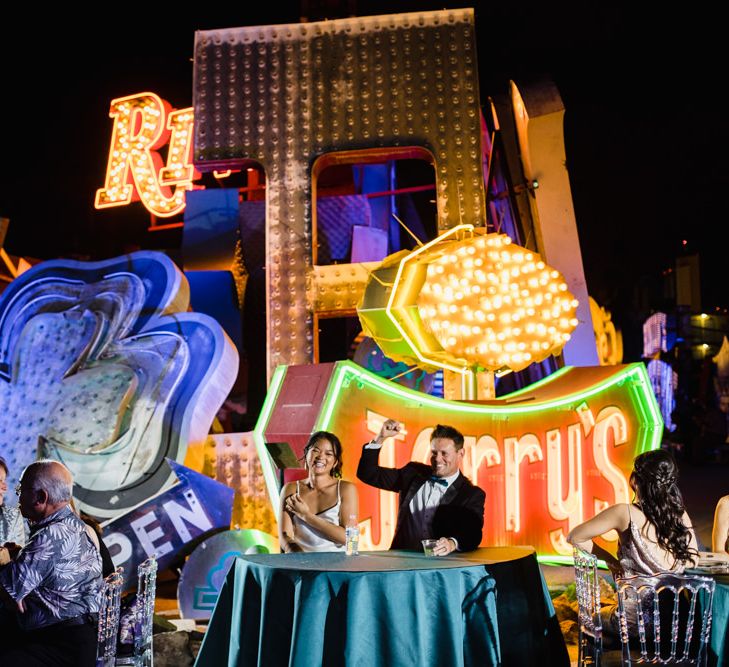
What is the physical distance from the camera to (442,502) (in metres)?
4.90

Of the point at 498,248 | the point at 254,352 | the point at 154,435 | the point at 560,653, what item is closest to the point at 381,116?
the point at 498,248

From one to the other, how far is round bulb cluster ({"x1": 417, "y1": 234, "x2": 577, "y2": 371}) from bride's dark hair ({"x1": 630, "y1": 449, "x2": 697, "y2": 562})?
10.3ft

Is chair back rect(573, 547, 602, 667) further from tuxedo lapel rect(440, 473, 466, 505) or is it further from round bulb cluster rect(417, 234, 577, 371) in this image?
round bulb cluster rect(417, 234, 577, 371)

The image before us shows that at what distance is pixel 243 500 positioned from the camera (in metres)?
8.29

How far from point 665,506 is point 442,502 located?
3.97 ft

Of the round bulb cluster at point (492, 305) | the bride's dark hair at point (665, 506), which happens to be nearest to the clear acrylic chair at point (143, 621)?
the bride's dark hair at point (665, 506)

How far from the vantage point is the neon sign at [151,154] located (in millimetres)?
17109

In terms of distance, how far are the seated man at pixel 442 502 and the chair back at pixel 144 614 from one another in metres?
1.42

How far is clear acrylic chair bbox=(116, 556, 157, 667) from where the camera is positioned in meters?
4.29

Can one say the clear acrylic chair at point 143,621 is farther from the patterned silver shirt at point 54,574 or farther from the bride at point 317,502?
the bride at point 317,502

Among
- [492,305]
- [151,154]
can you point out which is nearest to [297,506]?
[492,305]

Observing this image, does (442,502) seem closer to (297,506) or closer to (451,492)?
(451,492)

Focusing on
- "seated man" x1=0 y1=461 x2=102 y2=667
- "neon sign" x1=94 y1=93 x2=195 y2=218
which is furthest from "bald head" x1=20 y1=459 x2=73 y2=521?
"neon sign" x1=94 y1=93 x2=195 y2=218

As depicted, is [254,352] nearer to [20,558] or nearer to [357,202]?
[357,202]
